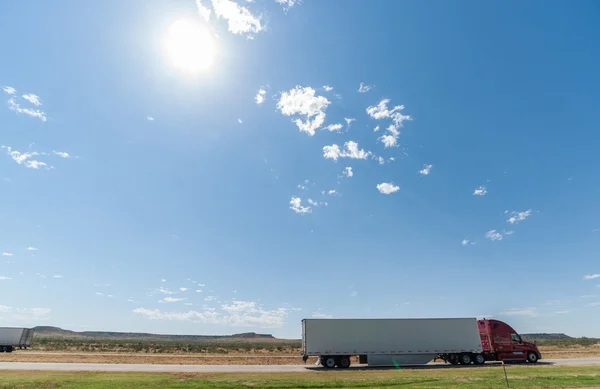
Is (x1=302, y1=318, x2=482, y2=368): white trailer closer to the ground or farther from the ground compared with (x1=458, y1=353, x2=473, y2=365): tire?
farther from the ground

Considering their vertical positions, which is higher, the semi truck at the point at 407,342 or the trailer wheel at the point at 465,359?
the semi truck at the point at 407,342

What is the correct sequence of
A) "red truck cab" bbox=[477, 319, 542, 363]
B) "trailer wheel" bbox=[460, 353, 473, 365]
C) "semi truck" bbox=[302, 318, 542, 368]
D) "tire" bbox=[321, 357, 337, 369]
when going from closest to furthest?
"tire" bbox=[321, 357, 337, 369] → "semi truck" bbox=[302, 318, 542, 368] → "trailer wheel" bbox=[460, 353, 473, 365] → "red truck cab" bbox=[477, 319, 542, 363]

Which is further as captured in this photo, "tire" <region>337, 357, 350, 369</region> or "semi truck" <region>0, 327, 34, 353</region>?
"semi truck" <region>0, 327, 34, 353</region>

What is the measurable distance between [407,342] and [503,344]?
1043 centimetres

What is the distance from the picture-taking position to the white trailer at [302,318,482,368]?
31922 mm

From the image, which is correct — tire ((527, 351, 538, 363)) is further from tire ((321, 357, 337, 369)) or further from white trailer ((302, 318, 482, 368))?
tire ((321, 357, 337, 369))

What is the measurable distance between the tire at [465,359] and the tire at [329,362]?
42.2ft

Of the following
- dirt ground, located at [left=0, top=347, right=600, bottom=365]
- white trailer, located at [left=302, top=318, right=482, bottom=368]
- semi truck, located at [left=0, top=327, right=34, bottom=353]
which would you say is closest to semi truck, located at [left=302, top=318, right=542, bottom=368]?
white trailer, located at [left=302, top=318, right=482, bottom=368]

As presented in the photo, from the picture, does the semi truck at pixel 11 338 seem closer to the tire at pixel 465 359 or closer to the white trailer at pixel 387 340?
the white trailer at pixel 387 340

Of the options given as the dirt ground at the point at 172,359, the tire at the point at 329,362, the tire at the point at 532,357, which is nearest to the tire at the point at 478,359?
the tire at the point at 532,357

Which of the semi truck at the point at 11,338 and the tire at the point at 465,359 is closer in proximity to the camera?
the tire at the point at 465,359

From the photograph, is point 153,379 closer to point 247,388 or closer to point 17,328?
point 247,388

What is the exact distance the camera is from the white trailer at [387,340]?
3192cm

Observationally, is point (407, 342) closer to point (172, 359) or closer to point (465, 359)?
point (465, 359)
